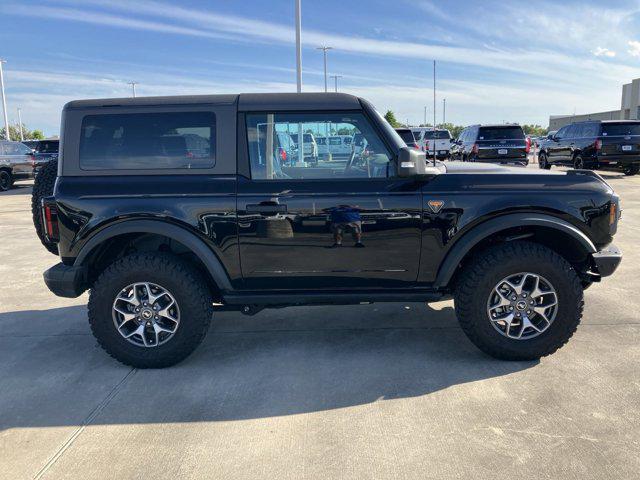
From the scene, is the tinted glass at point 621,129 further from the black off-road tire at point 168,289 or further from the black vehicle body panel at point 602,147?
the black off-road tire at point 168,289

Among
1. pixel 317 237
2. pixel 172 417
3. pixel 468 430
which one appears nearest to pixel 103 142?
pixel 317 237

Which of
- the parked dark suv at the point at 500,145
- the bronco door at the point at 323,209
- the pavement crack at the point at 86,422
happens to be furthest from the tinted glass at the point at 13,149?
the bronco door at the point at 323,209

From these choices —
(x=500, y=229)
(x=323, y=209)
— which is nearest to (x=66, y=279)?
(x=323, y=209)

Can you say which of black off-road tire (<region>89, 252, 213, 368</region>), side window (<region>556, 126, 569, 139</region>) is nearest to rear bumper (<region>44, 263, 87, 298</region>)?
black off-road tire (<region>89, 252, 213, 368</region>)

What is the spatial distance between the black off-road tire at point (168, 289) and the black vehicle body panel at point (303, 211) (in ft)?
0.59

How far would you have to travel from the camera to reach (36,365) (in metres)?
3.76

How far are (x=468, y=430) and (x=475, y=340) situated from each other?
0.92 meters

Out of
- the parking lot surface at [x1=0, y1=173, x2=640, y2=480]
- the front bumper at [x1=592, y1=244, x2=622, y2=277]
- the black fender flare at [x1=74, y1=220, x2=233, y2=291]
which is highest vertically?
the black fender flare at [x1=74, y1=220, x2=233, y2=291]

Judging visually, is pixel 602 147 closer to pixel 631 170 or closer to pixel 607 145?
pixel 607 145

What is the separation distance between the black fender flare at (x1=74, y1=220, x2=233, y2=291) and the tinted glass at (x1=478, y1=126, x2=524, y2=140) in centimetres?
1354

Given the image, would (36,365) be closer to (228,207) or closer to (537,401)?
(228,207)

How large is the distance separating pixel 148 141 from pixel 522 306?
287 centimetres

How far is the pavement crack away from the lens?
2.55m

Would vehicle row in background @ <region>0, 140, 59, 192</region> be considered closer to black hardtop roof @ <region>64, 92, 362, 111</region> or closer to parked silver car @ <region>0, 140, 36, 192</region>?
parked silver car @ <region>0, 140, 36, 192</region>
